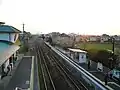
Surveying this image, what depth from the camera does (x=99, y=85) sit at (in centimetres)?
1283

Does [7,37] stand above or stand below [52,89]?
above

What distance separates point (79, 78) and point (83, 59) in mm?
10436

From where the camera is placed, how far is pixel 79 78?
19.1m

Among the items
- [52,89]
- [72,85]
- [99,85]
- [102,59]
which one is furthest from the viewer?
[102,59]

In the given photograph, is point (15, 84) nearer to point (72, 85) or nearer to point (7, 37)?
point (72, 85)

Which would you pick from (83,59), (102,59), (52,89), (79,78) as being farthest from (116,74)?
(83,59)

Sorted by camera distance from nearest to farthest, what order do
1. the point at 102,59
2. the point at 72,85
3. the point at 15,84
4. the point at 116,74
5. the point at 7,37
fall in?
the point at 15,84 < the point at 72,85 < the point at 116,74 < the point at 7,37 < the point at 102,59

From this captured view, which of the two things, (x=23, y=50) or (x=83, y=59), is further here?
(x=23, y=50)

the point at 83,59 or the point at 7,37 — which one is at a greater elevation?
the point at 7,37

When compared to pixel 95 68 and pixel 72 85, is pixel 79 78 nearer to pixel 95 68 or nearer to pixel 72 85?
pixel 72 85

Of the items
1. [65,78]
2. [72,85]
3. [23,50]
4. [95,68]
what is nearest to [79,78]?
[65,78]

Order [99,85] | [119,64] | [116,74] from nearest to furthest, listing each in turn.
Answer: [99,85] < [116,74] < [119,64]

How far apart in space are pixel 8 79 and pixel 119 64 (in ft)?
39.7

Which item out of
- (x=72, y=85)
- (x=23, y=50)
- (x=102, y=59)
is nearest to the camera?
(x=72, y=85)
